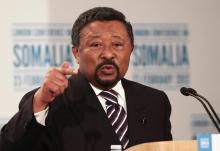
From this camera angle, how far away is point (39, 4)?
10.6 feet

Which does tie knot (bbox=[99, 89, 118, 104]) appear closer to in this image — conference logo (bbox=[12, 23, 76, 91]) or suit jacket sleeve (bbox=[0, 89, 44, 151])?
suit jacket sleeve (bbox=[0, 89, 44, 151])

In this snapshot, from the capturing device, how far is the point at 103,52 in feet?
7.87

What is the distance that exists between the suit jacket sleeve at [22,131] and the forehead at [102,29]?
18.2 inches

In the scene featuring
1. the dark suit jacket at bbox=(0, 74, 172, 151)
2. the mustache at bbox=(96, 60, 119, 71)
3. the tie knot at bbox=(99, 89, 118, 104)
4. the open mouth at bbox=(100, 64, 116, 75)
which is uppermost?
the mustache at bbox=(96, 60, 119, 71)

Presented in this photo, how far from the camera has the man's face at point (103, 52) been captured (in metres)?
2.38

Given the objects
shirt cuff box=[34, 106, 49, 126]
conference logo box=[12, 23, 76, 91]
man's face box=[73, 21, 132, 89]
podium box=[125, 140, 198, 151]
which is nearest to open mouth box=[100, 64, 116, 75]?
man's face box=[73, 21, 132, 89]

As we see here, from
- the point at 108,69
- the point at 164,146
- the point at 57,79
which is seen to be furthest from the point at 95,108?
the point at 164,146

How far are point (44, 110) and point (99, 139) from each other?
297mm

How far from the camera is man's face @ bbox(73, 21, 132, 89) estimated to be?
2383 millimetres

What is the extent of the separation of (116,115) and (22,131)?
19.1 inches

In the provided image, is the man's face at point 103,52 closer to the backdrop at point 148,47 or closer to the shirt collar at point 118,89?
the shirt collar at point 118,89

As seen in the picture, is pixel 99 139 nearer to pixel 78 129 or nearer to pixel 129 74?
pixel 78 129

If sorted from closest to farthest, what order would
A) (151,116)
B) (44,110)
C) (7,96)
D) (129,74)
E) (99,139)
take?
1. (44,110)
2. (99,139)
3. (151,116)
4. (7,96)
5. (129,74)

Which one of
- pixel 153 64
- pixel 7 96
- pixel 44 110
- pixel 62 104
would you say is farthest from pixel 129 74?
pixel 44 110
